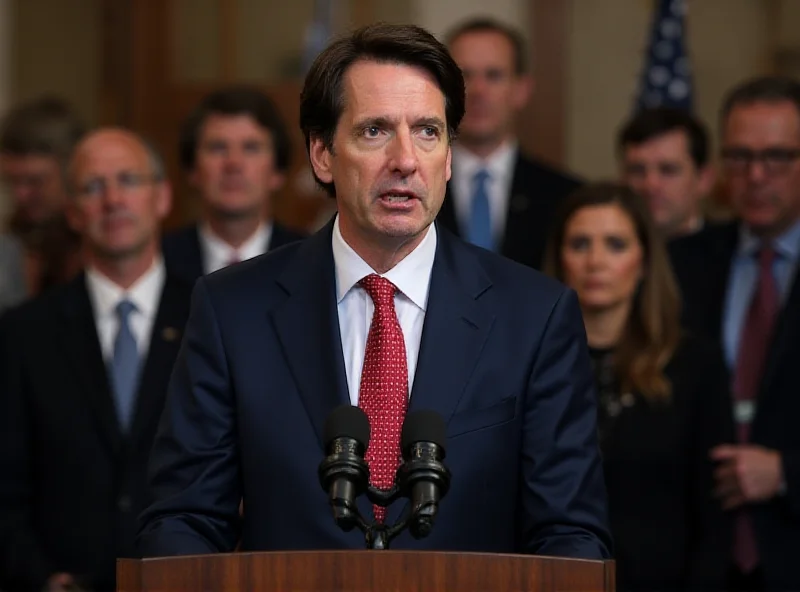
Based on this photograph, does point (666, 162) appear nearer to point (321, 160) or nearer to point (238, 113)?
point (238, 113)

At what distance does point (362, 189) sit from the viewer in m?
2.67

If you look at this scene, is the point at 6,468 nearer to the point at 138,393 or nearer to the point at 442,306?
the point at 138,393

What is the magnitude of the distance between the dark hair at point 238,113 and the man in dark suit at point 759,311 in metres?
1.33

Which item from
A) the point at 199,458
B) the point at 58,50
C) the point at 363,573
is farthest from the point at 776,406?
the point at 58,50

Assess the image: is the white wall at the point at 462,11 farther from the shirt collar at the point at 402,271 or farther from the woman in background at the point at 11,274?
the shirt collar at the point at 402,271

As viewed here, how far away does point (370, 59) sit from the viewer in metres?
2.68

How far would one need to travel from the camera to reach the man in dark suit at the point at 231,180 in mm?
4891

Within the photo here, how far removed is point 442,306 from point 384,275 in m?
0.13

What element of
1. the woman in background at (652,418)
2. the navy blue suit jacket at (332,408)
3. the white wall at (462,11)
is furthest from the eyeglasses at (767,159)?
the white wall at (462,11)

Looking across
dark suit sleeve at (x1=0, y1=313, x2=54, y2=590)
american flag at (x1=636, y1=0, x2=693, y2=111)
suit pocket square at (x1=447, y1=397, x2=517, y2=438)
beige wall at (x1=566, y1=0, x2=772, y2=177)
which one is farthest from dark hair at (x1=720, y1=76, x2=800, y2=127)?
suit pocket square at (x1=447, y1=397, x2=517, y2=438)

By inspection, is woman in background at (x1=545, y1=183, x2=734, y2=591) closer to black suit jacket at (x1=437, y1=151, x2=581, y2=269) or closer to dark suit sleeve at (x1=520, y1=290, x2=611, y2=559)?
black suit jacket at (x1=437, y1=151, x2=581, y2=269)

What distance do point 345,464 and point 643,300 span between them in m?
2.40

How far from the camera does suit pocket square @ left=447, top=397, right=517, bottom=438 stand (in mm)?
2596

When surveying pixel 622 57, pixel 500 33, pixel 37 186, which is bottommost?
pixel 37 186
